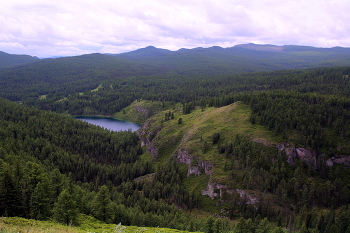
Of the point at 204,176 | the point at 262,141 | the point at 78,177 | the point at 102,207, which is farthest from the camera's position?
the point at 78,177

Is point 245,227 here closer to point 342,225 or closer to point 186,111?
point 342,225

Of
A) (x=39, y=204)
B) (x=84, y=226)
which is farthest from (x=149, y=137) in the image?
(x=39, y=204)

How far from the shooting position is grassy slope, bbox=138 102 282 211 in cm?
10406

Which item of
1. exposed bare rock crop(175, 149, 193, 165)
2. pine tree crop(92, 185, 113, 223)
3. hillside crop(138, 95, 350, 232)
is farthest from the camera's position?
exposed bare rock crop(175, 149, 193, 165)

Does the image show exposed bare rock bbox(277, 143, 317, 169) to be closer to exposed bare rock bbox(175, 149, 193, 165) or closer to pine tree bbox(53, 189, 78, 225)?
exposed bare rock bbox(175, 149, 193, 165)

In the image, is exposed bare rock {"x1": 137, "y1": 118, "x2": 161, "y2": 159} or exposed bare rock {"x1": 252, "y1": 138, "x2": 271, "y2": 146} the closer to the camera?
exposed bare rock {"x1": 252, "y1": 138, "x2": 271, "y2": 146}

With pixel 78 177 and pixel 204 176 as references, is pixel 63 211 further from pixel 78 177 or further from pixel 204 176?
pixel 78 177

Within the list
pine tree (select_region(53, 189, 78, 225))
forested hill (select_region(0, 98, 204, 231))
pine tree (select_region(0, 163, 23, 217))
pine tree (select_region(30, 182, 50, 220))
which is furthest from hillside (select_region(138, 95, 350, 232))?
pine tree (select_region(0, 163, 23, 217))

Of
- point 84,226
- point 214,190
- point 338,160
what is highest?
point 84,226

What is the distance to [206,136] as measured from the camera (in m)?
126

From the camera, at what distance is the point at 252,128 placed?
401 feet

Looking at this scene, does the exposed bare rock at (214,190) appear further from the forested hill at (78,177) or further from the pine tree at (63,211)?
the pine tree at (63,211)

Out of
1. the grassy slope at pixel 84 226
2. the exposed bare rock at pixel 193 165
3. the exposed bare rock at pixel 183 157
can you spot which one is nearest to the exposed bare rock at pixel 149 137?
the exposed bare rock at pixel 183 157

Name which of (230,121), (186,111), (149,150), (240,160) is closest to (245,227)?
(240,160)
